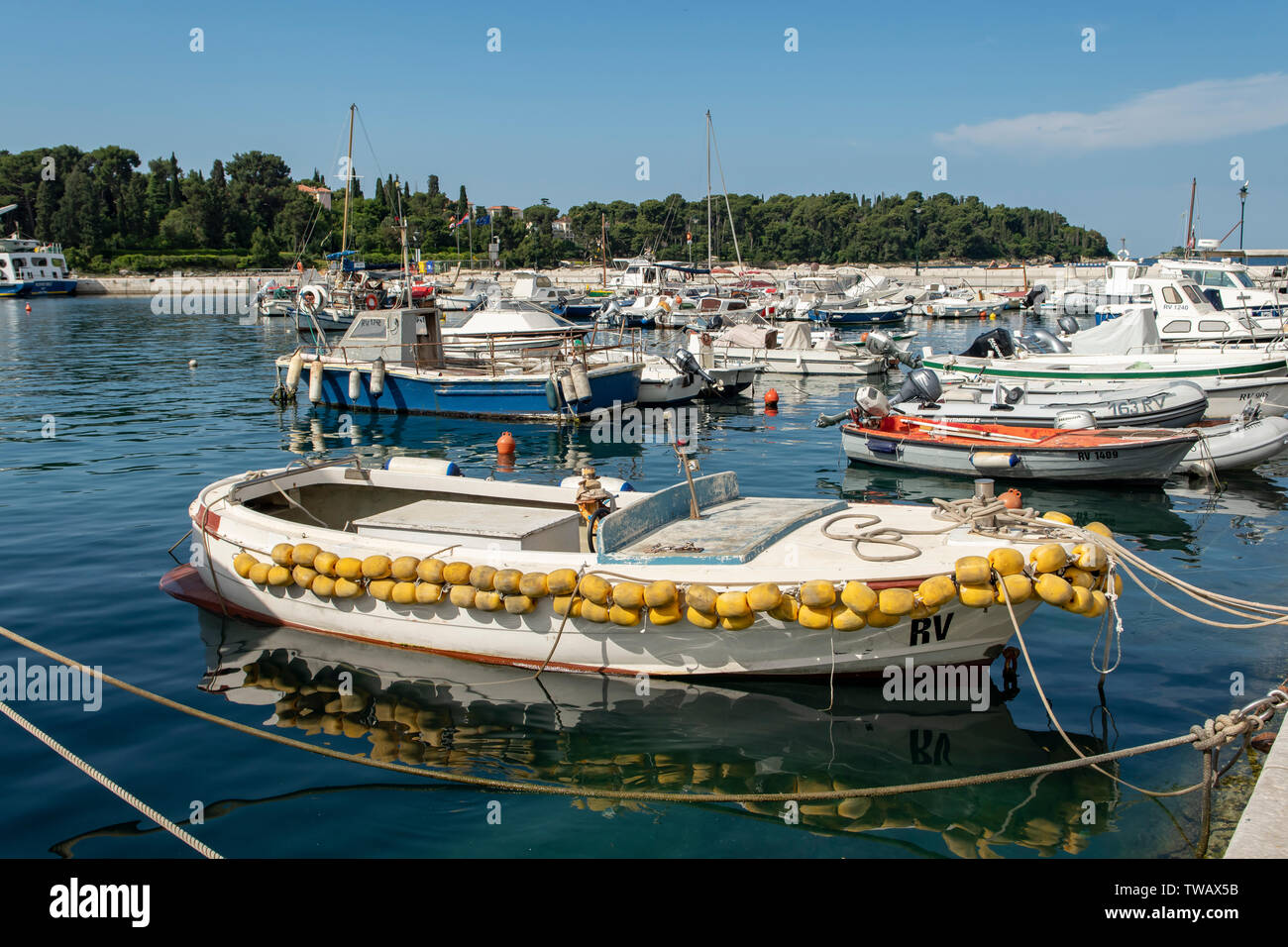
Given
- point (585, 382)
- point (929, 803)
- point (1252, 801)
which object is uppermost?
point (585, 382)

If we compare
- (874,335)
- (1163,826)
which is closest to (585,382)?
(874,335)

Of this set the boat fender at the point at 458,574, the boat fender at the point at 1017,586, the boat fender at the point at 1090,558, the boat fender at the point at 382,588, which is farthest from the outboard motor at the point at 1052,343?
the boat fender at the point at 382,588

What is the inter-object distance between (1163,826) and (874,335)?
27.7m

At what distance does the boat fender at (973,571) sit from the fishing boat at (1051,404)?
10.8 m

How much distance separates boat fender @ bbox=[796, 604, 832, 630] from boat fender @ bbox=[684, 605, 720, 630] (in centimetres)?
67

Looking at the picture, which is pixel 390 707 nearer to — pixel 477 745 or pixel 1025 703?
pixel 477 745

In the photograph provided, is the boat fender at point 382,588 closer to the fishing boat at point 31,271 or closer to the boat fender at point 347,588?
the boat fender at point 347,588

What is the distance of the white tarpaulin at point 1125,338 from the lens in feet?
76.8

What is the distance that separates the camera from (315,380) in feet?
81.8

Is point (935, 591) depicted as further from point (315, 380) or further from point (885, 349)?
point (885, 349)

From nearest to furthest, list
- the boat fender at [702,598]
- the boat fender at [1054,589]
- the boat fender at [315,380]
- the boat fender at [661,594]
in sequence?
the boat fender at [1054,589] → the boat fender at [702,598] → the boat fender at [661,594] → the boat fender at [315,380]

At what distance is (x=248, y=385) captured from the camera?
102ft

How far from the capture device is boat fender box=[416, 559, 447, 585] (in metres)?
8.35

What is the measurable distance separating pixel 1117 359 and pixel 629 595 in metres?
19.5
